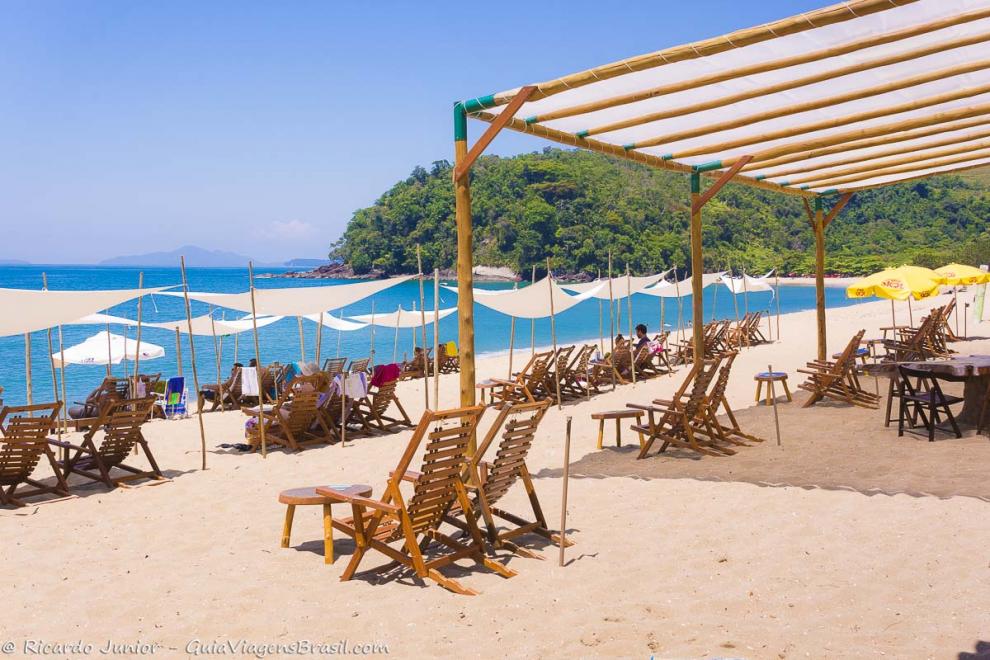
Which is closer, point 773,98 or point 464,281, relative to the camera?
point 464,281

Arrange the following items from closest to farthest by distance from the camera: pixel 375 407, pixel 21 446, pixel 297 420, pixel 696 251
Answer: pixel 21 446, pixel 297 420, pixel 696 251, pixel 375 407

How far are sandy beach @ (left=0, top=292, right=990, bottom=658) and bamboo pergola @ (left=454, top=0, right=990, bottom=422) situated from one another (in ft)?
5.15

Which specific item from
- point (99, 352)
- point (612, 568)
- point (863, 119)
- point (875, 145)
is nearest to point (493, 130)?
point (612, 568)

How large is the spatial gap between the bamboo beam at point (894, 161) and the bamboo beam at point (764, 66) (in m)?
3.82

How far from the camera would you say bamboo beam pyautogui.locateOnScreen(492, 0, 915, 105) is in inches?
170

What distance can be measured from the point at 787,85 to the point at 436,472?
3608 millimetres

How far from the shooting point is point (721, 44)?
4859mm

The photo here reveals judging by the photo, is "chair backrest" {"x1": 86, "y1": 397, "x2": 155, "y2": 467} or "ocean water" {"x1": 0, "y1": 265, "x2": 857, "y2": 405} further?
"ocean water" {"x1": 0, "y1": 265, "x2": 857, "y2": 405}

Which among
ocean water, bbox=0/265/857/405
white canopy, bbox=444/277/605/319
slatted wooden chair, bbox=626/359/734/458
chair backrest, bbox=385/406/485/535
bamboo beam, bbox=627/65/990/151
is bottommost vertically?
ocean water, bbox=0/265/857/405

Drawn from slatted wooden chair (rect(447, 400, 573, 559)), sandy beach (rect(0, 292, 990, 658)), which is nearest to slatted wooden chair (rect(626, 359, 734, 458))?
sandy beach (rect(0, 292, 990, 658))

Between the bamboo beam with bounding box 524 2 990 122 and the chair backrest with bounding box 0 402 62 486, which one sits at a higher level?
the bamboo beam with bounding box 524 2 990 122

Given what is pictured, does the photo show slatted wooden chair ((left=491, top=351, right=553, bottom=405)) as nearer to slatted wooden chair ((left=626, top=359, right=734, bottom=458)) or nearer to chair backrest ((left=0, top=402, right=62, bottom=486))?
slatted wooden chair ((left=626, top=359, right=734, bottom=458))

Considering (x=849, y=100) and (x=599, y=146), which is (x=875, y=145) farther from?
(x=599, y=146)

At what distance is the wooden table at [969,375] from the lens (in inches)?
275
